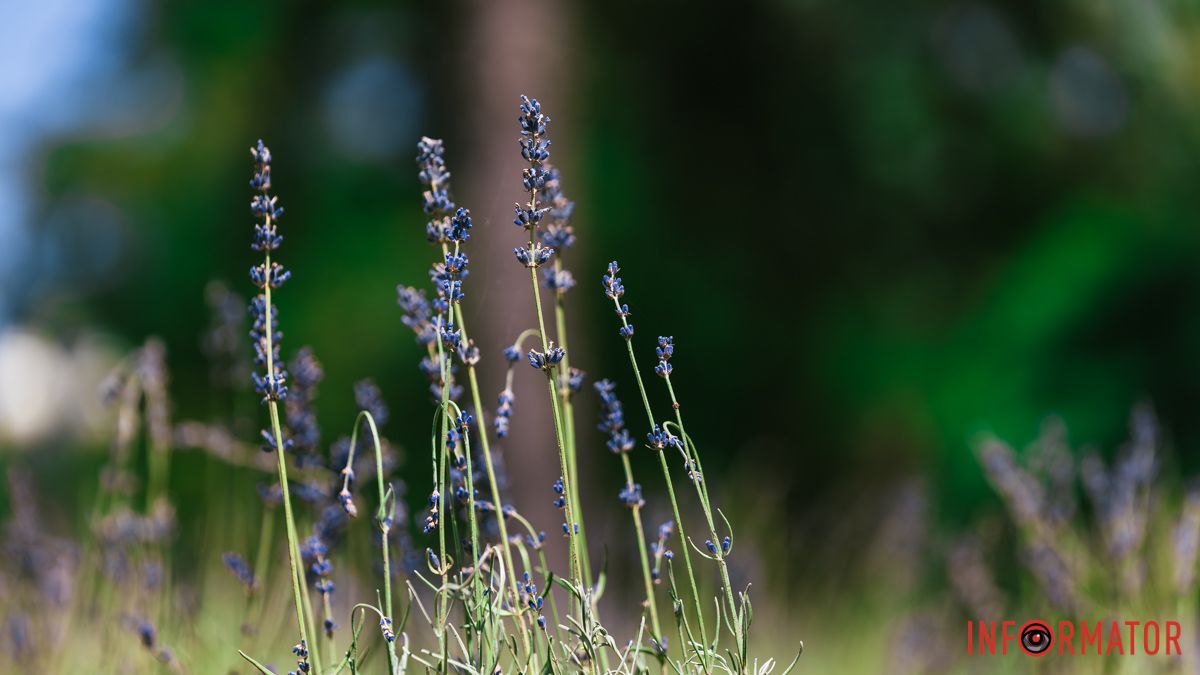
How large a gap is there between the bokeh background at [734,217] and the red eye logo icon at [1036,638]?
1288mm

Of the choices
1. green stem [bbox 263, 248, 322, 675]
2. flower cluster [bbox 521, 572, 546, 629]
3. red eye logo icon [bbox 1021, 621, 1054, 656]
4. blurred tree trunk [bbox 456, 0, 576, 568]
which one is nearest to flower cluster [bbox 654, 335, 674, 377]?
flower cluster [bbox 521, 572, 546, 629]

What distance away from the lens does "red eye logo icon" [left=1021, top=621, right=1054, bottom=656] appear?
7.47 ft

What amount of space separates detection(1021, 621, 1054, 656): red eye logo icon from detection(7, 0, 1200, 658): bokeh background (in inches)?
50.7

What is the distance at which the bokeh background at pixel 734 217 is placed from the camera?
216 inches

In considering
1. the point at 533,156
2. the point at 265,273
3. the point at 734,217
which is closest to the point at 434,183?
the point at 533,156

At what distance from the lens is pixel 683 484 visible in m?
5.04

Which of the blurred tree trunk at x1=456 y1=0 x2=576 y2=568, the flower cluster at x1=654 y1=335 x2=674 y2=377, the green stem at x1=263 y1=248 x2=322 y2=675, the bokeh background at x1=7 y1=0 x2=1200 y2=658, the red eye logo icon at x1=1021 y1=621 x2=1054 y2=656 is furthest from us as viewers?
the bokeh background at x1=7 y1=0 x2=1200 y2=658

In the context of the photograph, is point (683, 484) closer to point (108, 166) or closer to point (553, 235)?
point (553, 235)

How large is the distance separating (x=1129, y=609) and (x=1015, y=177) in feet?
16.0

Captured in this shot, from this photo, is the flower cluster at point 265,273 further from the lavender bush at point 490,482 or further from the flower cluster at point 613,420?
the flower cluster at point 613,420

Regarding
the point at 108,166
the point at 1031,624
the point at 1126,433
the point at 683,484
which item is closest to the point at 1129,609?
the point at 1031,624

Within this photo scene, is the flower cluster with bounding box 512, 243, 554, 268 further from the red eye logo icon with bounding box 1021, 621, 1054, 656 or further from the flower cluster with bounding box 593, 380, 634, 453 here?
the red eye logo icon with bounding box 1021, 621, 1054, 656

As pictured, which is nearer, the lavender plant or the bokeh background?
the lavender plant

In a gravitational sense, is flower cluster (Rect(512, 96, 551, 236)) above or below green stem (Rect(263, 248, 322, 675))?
above
